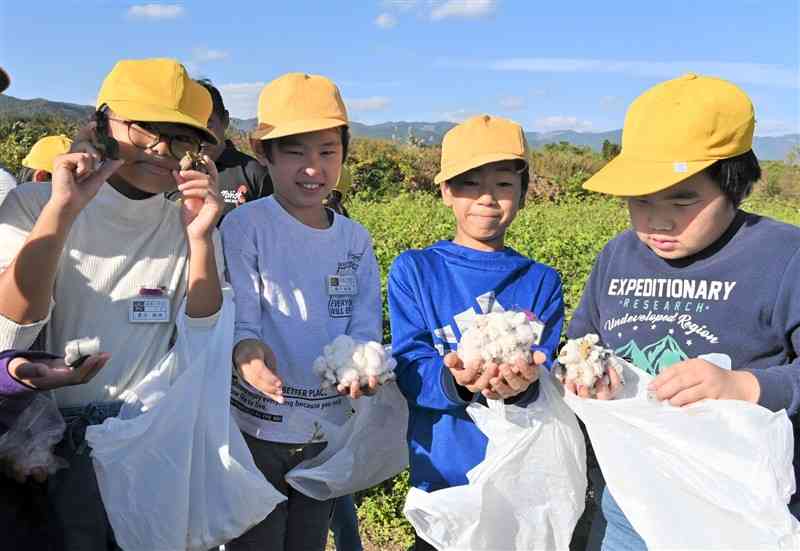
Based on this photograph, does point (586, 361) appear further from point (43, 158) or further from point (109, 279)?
point (43, 158)

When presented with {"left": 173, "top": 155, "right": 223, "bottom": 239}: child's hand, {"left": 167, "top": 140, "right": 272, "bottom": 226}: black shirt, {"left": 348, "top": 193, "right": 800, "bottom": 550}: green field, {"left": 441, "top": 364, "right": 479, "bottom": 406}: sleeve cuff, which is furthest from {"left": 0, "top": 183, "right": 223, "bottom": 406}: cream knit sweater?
{"left": 348, "top": 193, "right": 800, "bottom": 550}: green field

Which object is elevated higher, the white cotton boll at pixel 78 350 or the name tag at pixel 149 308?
the name tag at pixel 149 308

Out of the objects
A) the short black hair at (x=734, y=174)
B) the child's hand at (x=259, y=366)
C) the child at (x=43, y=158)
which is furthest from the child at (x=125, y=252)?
the child at (x=43, y=158)

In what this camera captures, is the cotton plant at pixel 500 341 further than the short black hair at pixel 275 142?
No

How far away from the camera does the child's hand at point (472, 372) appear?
65.9 inches

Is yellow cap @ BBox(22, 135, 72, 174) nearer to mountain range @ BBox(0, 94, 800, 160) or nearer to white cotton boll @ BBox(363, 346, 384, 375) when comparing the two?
mountain range @ BBox(0, 94, 800, 160)

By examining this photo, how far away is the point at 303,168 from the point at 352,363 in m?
0.61

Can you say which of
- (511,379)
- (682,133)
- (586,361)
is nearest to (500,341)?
(511,379)

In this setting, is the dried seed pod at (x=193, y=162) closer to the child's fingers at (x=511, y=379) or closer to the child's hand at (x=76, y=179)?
the child's hand at (x=76, y=179)

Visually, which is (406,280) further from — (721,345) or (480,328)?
(721,345)

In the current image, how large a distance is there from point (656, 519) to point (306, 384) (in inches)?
37.8

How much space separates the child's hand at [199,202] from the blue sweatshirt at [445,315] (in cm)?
52

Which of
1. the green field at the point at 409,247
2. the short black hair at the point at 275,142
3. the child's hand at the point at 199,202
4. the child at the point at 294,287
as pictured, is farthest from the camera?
the green field at the point at 409,247

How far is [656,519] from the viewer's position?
1.71 meters
